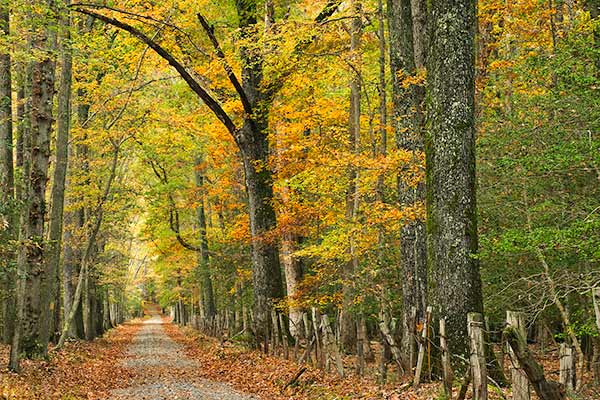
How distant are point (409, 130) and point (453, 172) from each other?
3717 millimetres

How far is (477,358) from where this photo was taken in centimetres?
→ 598

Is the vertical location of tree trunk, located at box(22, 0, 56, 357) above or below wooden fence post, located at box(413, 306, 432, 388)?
above

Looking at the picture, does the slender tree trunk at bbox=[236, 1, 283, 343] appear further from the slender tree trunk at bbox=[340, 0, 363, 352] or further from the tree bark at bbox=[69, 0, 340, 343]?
the slender tree trunk at bbox=[340, 0, 363, 352]

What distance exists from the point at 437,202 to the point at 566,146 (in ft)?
6.25

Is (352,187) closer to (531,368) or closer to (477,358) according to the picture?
(477,358)

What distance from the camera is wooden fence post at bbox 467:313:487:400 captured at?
595 centimetres

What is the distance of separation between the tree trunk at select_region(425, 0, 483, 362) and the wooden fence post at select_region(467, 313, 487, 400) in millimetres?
1572

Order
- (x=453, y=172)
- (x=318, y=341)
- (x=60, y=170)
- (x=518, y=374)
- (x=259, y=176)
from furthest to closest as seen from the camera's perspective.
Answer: (x=259, y=176)
(x=60, y=170)
(x=318, y=341)
(x=453, y=172)
(x=518, y=374)

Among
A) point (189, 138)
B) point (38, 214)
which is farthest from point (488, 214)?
point (189, 138)

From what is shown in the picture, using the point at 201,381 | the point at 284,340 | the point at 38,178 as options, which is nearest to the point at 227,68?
the point at 38,178

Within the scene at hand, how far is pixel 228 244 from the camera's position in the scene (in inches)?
1001

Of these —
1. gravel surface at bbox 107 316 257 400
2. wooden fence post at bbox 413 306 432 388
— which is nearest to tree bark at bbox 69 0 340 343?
gravel surface at bbox 107 316 257 400

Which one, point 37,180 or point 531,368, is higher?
point 37,180

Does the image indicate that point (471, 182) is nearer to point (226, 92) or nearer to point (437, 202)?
point (437, 202)
